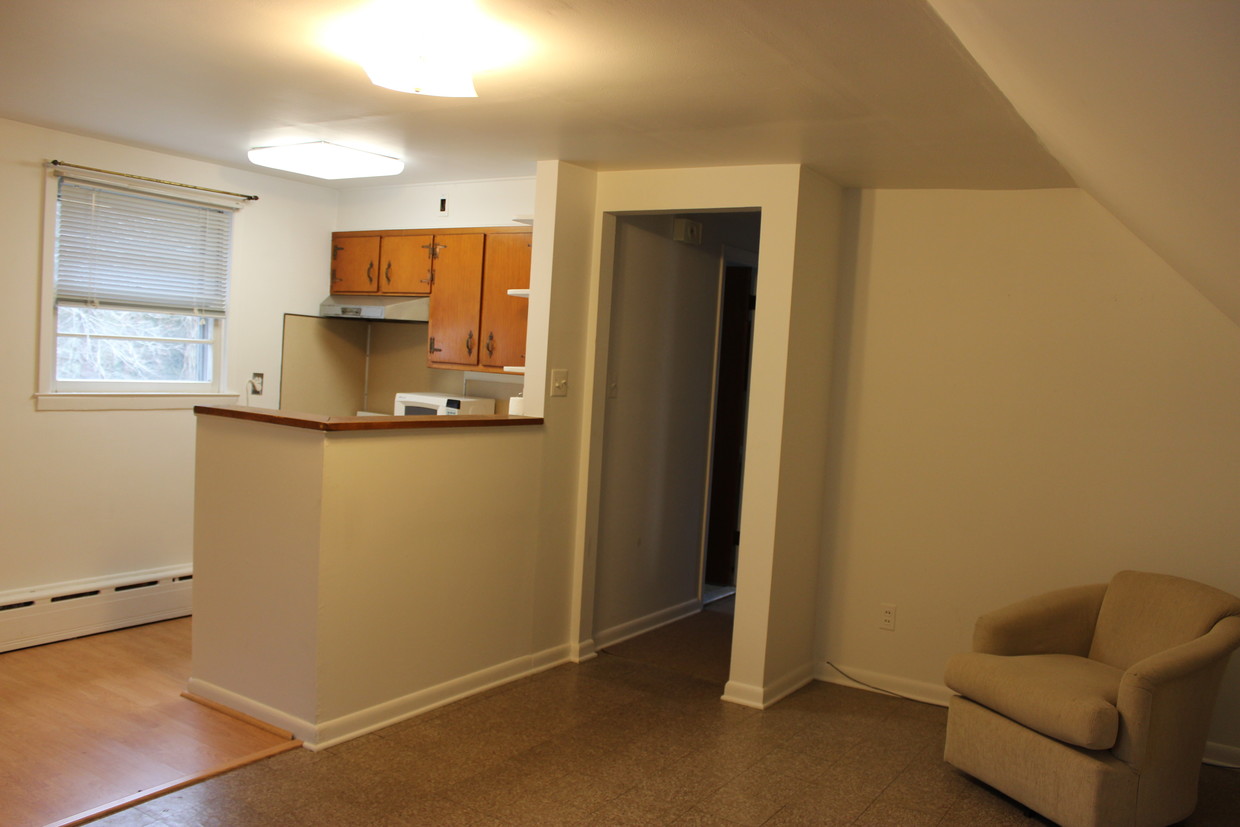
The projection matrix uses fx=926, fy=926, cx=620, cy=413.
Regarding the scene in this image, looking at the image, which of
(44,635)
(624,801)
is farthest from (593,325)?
(44,635)

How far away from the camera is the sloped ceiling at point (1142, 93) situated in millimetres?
1085

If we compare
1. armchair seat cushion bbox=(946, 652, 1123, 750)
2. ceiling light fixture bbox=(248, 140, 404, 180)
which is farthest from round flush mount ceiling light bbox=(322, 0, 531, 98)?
armchair seat cushion bbox=(946, 652, 1123, 750)

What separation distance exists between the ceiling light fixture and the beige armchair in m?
3.18

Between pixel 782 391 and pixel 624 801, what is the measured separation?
1.74 m

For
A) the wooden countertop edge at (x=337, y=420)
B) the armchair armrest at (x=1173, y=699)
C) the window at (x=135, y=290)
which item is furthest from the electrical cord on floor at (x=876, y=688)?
the window at (x=135, y=290)

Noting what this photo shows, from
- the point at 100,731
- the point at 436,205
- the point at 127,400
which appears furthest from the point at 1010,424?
the point at 127,400

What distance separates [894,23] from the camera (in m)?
2.22

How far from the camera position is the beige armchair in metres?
2.79

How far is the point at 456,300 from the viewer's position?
491 cm

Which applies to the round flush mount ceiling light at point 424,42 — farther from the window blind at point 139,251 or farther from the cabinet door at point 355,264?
the cabinet door at point 355,264

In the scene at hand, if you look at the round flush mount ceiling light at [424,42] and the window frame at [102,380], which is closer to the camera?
the round flush mount ceiling light at [424,42]

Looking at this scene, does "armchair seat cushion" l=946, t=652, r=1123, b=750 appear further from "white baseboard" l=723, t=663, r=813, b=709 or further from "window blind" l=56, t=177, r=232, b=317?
"window blind" l=56, t=177, r=232, b=317

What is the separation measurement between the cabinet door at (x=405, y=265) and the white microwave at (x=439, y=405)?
0.59m

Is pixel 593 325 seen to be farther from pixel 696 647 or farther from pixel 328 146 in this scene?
pixel 696 647
